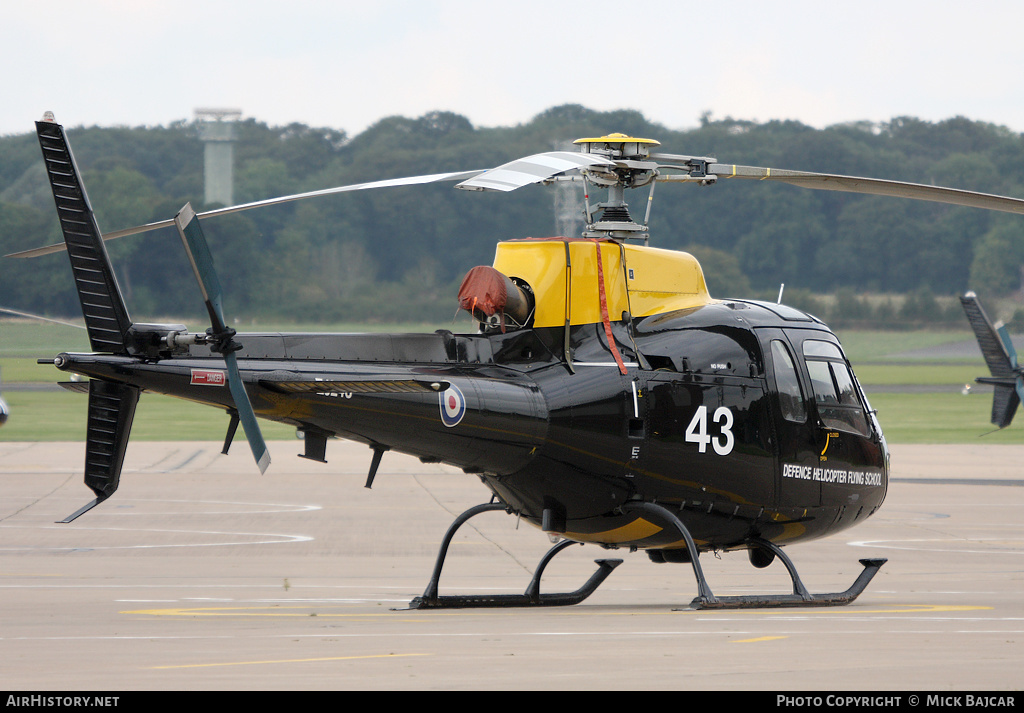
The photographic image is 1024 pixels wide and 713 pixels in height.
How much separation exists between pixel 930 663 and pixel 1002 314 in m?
65.4

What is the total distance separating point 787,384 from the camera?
458 inches

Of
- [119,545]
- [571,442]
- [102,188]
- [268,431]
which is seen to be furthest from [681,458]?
[102,188]

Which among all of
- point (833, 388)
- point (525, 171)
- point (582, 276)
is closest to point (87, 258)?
point (525, 171)

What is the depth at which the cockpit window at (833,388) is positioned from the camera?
11.9 m

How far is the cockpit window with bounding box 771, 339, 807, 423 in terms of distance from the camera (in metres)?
11.6

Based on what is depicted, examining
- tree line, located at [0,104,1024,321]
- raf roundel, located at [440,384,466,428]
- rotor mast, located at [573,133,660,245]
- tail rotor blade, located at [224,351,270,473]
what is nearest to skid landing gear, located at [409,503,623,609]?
raf roundel, located at [440,384,466,428]

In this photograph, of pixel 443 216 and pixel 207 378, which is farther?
pixel 443 216

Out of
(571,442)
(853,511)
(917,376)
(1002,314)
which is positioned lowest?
(917,376)

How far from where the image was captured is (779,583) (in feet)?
46.7

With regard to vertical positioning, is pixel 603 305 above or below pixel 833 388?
above

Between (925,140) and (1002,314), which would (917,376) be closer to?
(1002,314)

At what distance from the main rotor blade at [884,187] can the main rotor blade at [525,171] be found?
145cm

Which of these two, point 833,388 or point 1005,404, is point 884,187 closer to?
point 833,388

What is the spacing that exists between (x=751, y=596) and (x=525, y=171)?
4856 millimetres
